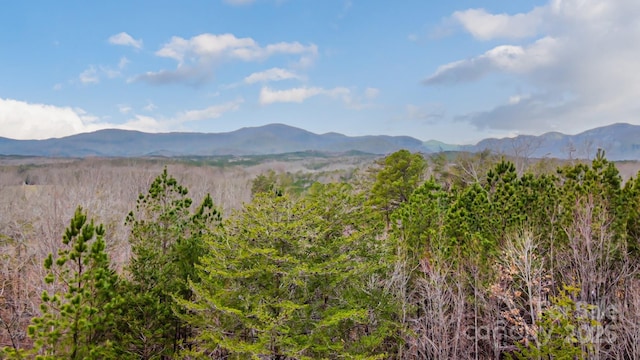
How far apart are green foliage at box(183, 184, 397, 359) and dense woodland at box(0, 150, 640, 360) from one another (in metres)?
0.06

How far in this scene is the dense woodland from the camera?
1042 cm

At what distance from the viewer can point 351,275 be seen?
11.7 m

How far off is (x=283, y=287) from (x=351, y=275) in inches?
84.0

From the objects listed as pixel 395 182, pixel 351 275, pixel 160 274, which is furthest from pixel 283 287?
pixel 395 182

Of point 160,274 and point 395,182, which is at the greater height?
point 395,182

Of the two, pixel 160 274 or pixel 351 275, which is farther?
pixel 160 274

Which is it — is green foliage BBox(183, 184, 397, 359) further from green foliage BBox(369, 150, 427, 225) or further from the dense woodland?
green foliage BBox(369, 150, 427, 225)

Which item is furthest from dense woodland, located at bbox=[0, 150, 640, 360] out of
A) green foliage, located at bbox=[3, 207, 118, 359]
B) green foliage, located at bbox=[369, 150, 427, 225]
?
green foliage, located at bbox=[369, 150, 427, 225]

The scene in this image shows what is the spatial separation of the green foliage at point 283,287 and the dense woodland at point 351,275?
0.06 m

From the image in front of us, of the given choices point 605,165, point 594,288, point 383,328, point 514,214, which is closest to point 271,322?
point 383,328

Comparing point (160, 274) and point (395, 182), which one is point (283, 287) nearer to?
point (160, 274)

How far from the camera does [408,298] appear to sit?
52.3 ft

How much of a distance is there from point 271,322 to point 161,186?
7.19 m

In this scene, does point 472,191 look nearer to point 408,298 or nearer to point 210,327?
point 408,298
